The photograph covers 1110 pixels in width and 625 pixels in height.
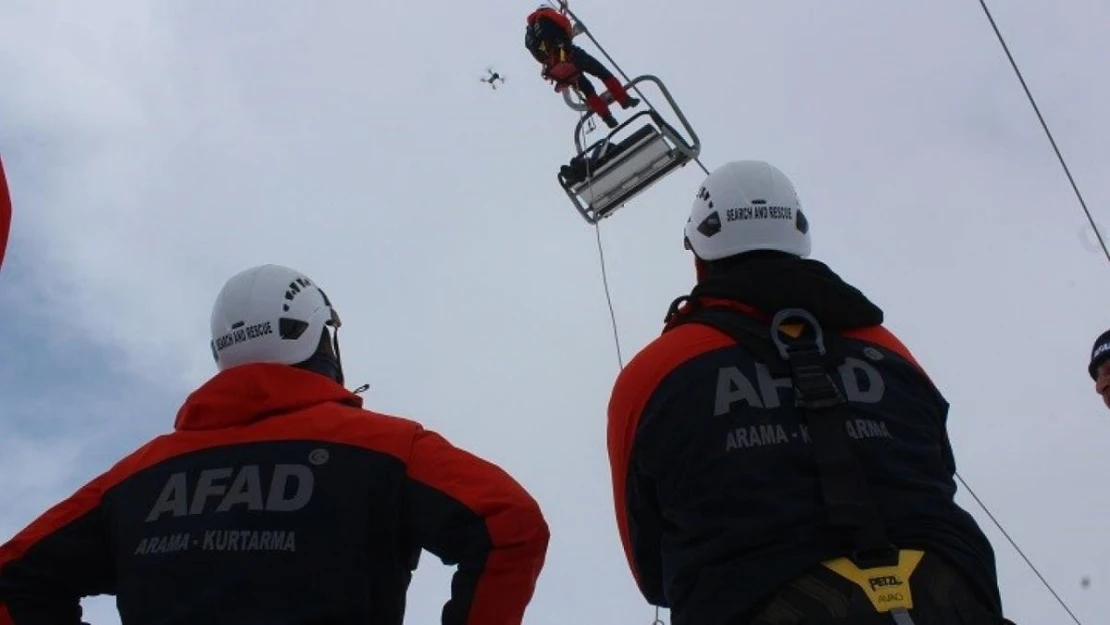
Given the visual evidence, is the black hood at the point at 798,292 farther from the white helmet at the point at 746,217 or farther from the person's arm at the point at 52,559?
the person's arm at the point at 52,559

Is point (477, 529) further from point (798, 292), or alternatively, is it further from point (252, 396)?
point (798, 292)

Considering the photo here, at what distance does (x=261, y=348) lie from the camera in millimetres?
3961

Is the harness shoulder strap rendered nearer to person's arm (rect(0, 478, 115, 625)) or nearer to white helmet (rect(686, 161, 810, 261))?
white helmet (rect(686, 161, 810, 261))

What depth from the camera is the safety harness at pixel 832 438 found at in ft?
9.34

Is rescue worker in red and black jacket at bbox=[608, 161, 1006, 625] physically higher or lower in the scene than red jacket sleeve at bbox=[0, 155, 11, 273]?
lower

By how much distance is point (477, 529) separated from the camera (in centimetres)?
330

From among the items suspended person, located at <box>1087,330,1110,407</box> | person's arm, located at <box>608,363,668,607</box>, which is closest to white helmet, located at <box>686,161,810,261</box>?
person's arm, located at <box>608,363,668,607</box>

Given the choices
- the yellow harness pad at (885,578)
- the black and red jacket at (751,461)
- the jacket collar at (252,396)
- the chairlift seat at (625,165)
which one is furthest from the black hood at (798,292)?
the chairlift seat at (625,165)

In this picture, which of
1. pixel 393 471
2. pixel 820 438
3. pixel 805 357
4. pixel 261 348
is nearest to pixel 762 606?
pixel 820 438

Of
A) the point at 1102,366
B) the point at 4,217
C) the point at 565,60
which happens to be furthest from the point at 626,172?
the point at 4,217

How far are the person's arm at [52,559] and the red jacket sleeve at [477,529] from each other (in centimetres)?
81

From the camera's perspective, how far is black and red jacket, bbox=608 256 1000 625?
2938 millimetres

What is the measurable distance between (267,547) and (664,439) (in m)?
0.93

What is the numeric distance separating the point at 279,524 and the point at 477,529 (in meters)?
0.46
